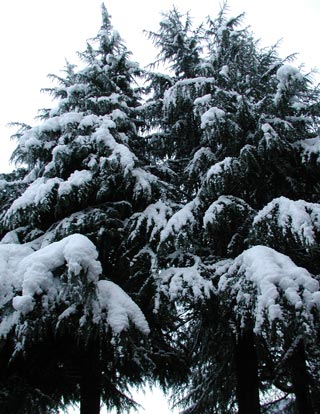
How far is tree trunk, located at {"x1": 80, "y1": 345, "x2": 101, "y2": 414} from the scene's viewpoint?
5980mm

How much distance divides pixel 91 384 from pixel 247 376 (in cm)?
250

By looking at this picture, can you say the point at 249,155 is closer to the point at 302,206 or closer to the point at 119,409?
the point at 302,206

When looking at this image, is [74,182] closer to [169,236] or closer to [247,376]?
[169,236]

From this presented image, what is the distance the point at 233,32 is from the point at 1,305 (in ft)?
21.5

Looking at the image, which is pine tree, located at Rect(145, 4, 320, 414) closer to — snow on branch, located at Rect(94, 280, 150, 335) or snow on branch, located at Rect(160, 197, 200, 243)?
snow on branch, located at Rect(160, 197, 200, 243)

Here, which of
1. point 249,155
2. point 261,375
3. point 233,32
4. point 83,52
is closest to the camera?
point 249,155

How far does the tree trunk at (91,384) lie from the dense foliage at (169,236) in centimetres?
2

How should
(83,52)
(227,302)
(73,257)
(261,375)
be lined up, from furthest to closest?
(83,52), (261,375), (227,302), (73,257)

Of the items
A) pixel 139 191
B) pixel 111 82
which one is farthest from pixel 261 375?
pixel 111 82

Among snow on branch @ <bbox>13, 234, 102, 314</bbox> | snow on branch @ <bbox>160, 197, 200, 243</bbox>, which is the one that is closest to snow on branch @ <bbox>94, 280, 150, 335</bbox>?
snow on branch @ <bbox>13, 234, 102, 314</bbox>

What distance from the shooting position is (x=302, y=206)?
4918 millimetres

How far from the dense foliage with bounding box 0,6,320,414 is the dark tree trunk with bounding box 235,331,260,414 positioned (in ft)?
0.07

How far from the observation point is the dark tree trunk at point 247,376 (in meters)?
6.06

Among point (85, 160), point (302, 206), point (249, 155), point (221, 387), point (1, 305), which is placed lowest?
point (221, 387)
